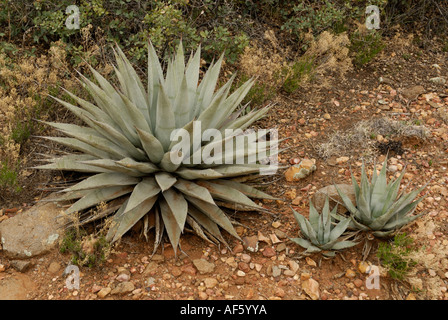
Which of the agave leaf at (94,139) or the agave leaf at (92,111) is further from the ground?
the agave leaf at (92,111)

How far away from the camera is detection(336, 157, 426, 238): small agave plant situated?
11.3 ft

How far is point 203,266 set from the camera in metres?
3.41

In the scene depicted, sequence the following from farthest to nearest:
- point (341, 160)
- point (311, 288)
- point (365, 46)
Answer: point (365, 46), point (341, 160), point (311, 288)

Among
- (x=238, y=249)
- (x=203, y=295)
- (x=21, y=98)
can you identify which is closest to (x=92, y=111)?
(x=21, y=98)

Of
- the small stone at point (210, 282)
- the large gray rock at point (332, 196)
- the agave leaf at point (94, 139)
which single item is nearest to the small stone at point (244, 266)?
the small stone at point (210, 282)

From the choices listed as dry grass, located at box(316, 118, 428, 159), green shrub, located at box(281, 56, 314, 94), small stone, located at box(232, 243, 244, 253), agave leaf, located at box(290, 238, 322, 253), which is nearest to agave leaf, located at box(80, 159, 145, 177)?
small stone, located at box(232, 243, 244, 253)

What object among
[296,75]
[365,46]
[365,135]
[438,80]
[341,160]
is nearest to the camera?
[341,160]

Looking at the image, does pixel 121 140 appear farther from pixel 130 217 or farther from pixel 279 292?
pixel 279 292

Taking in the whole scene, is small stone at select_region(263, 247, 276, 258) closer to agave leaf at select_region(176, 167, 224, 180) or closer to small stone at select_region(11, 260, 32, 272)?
agave leaf at select_region(176, 167, 224, 180)

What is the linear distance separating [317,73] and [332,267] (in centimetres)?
291

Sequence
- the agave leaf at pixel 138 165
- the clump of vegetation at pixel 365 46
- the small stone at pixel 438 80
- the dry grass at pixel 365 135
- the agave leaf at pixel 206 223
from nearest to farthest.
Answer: the agave leaf at pixel 138 165 → the agave leaf at pixel 206 223 → the dry grass at pixel 365 135 → the small stone at pixel 438 80 → the clump of vegetation at pixel 365 46

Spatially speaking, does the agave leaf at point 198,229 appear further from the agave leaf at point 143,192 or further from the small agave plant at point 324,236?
the small agave plant at point 324,236

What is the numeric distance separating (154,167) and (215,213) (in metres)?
0.59

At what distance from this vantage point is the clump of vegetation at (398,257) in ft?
10.5
